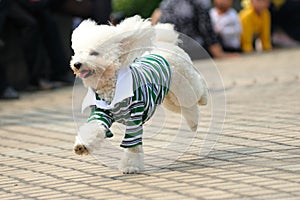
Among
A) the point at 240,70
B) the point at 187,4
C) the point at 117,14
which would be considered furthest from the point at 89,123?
Result: the point at 117,14

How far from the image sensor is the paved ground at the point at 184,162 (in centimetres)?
517

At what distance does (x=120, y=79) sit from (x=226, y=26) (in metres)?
9.64

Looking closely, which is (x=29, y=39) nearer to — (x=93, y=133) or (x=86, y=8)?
(x=86, y=8)

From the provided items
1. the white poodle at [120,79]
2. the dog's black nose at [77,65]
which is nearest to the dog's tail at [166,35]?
the white poodle at [120,79]

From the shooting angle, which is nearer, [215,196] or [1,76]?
[215,196]

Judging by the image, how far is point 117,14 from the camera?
15.4 meters

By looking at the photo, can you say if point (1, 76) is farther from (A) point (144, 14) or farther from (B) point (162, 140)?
(A) point (144, 14)

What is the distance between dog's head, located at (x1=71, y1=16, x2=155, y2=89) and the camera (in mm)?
5477

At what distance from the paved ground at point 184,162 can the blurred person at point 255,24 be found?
5939 millimetres

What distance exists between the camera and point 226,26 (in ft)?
49.5

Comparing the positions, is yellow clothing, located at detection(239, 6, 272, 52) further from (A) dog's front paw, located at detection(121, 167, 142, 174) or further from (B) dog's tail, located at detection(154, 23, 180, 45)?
(A) dog's front paw, located at detection(121, 167, 142, 174)

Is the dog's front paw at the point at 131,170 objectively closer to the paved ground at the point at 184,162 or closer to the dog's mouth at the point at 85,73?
the paved ground at the point at 184,162

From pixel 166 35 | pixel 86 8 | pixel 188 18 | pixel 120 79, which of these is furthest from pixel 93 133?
Result: pixel 86 8

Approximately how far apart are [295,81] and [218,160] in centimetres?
495
